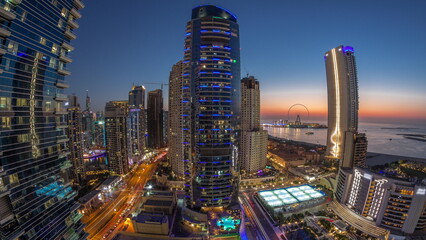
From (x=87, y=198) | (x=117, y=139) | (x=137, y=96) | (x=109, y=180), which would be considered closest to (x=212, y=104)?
(x=87, y=198)

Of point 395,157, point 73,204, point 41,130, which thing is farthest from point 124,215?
point 395,157

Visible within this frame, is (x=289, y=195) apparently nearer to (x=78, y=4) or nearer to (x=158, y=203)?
(x=158, y=203)

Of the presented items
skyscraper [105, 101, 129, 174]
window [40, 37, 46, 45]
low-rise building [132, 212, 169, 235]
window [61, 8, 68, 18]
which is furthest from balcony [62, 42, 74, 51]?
skyscraper [105, 101, 129, 174]

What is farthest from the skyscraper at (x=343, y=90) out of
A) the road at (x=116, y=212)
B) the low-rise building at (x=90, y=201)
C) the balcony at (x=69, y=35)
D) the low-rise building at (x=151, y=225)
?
the balcony at (x=69, y=35)

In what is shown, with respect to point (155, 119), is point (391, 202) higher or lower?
lower

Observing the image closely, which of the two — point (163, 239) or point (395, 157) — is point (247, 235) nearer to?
point (163, 239)

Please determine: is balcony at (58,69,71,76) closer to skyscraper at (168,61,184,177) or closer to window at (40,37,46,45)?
window at (40,37,46,45)

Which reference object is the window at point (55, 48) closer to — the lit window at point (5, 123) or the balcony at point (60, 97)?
the balcony at point (60, 97)
